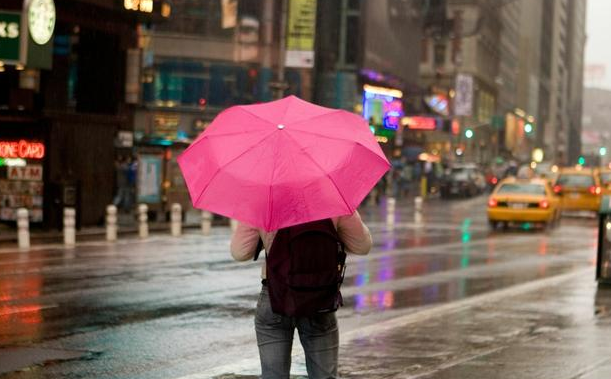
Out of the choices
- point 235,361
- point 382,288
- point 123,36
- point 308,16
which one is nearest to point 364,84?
point 308,16

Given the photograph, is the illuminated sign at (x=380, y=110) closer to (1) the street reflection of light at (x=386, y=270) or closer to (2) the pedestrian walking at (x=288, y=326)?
(1) the street reflection of light at (x=386, y=270)

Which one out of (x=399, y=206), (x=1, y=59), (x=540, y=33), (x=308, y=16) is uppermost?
(x=540, y=33)

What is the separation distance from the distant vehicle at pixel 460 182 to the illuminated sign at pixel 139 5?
31.9 meters

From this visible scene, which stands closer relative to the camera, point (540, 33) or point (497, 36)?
point (497, 36)

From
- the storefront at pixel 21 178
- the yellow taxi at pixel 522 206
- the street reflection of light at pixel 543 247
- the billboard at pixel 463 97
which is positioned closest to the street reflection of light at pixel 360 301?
the street reflection of light at pixel 543 247

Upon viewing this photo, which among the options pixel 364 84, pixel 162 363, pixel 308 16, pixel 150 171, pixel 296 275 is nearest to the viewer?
pixel 296 275

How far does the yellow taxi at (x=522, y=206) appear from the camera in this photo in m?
31.5

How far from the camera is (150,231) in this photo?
2920 centimetres

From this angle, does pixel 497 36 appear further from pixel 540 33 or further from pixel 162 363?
pixel 162 363

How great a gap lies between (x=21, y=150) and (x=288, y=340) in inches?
955

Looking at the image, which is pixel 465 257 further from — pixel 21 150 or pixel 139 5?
pixel 139 5

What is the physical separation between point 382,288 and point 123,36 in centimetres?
1805

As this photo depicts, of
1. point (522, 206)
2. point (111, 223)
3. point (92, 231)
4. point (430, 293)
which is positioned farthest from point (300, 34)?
point (430, 293)

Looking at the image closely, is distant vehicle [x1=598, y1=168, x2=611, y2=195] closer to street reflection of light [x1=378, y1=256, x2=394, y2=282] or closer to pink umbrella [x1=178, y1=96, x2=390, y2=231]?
street reflection of light [x1=378, y1=256, x2=394, y2=282]
